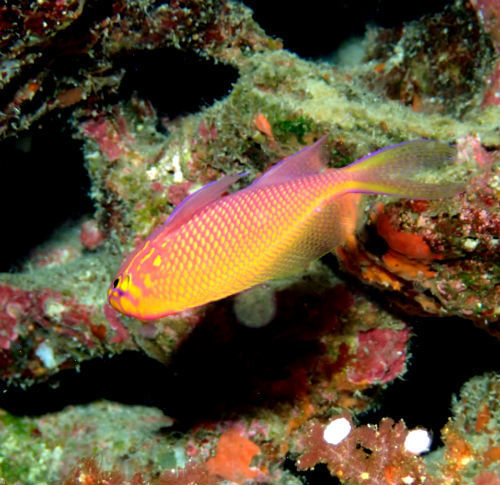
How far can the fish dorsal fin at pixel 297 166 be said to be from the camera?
2174mm

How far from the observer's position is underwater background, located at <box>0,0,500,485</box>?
9.59ft

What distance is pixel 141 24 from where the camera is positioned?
3867 mm

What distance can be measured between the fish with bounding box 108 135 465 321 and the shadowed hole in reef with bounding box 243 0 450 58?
19.5 ft

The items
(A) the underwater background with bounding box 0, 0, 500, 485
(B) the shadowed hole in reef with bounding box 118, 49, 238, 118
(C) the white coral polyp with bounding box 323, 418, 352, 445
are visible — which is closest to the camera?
(A) the underwater background with bounding box 0, 0, 500, 485

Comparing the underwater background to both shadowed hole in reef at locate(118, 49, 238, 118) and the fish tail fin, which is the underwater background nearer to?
shadowed hole in reef at locate(118, 49, 238, 118)

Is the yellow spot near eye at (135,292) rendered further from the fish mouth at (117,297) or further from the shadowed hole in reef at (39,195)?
the shadowed hole in reef at (39,195)

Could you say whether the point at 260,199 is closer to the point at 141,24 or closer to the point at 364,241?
the point at 364,241

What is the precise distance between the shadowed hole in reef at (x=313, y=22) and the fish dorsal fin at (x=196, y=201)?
592cm

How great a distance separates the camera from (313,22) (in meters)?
8.30

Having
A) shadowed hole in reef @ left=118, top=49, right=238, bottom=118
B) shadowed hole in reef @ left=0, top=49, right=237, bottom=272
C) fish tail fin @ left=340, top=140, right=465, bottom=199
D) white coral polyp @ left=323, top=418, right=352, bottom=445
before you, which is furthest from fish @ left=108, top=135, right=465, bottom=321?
shadowed hole in reef @ left=0, top=49, right=237, bottom=272

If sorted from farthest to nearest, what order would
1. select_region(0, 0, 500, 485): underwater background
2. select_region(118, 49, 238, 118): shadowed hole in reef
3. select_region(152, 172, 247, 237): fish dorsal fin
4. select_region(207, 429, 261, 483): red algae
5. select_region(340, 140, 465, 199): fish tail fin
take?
select_region(118, 49, 238, 118): shadowed hole in reef
select_region(207, 429, 261, 483): red algae
select_region(0, 0, 500, 485): underwater background
select_region(152, 172, 247, 237): fish dorsal fin
select_region(340, 140, 465, 199): fish tail fin

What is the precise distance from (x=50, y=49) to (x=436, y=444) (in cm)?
543

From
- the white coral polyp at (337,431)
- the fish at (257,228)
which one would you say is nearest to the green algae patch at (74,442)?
the white coral polyp at (337,431)

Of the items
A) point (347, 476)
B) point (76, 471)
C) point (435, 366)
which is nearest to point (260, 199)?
point (347, 476)
